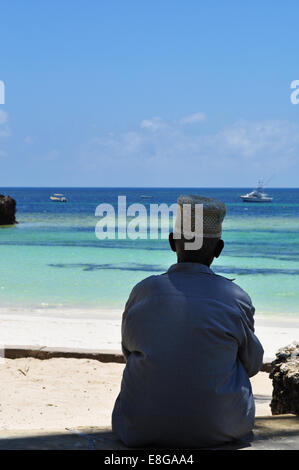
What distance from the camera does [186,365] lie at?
2.26 metres

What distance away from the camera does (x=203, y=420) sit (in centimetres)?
228

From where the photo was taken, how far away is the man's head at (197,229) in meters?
2.46

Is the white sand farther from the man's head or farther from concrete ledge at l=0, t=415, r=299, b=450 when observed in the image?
the man's head

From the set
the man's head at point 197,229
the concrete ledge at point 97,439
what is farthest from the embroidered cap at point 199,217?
the concrete ledge at point 97,439

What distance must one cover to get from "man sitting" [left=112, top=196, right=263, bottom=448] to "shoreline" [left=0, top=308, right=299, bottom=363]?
142 inches

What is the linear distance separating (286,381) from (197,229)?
1.59 m

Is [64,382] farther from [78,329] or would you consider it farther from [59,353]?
[78,329]

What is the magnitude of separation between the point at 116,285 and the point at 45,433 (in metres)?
11.0

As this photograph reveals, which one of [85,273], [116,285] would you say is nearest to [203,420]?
[116,285]

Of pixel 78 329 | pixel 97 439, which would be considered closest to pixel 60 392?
pixel 97 439

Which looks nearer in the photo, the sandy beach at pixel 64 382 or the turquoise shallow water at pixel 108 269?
the sandy beach at pixel 64 382

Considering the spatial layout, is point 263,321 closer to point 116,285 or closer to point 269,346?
point 269,346

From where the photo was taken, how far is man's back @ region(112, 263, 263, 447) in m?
2.27

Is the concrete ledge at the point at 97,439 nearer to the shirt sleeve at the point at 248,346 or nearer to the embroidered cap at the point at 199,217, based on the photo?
the shirt sleeve at the point at 248,346
